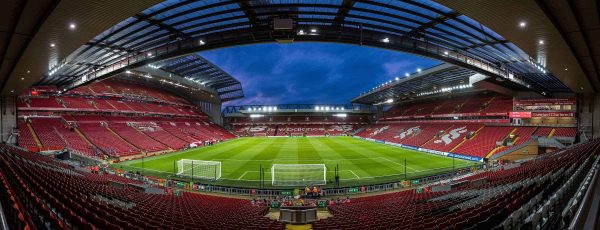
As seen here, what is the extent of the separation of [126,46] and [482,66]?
2804cm

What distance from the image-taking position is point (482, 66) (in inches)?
832

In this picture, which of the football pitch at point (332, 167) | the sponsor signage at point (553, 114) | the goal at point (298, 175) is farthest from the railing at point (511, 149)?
the goal at point (298, 175)

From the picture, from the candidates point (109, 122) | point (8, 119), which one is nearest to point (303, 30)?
point (8, 119)

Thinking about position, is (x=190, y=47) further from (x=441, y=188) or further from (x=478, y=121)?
(x=478, y=121)

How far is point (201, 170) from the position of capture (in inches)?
1050

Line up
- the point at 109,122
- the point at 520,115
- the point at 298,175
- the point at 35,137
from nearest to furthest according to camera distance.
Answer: the point at 298,175 → the point at 35,137 → the point at 520,115 → the point at 109,122

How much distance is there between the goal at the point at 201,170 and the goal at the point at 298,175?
556cm

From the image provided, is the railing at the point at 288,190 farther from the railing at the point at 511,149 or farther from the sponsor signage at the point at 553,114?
the sponsor signage at the point at 553,114

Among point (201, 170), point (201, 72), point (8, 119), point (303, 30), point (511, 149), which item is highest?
point (201, 72)

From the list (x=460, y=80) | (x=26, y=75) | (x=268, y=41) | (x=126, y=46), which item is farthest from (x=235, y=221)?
(x=460, y=80)

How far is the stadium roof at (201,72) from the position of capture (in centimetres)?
4023

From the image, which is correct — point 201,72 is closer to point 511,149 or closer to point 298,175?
point 298,175

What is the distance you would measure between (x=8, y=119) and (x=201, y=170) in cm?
1985

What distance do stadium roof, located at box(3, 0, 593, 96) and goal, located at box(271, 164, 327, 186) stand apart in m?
11.8
